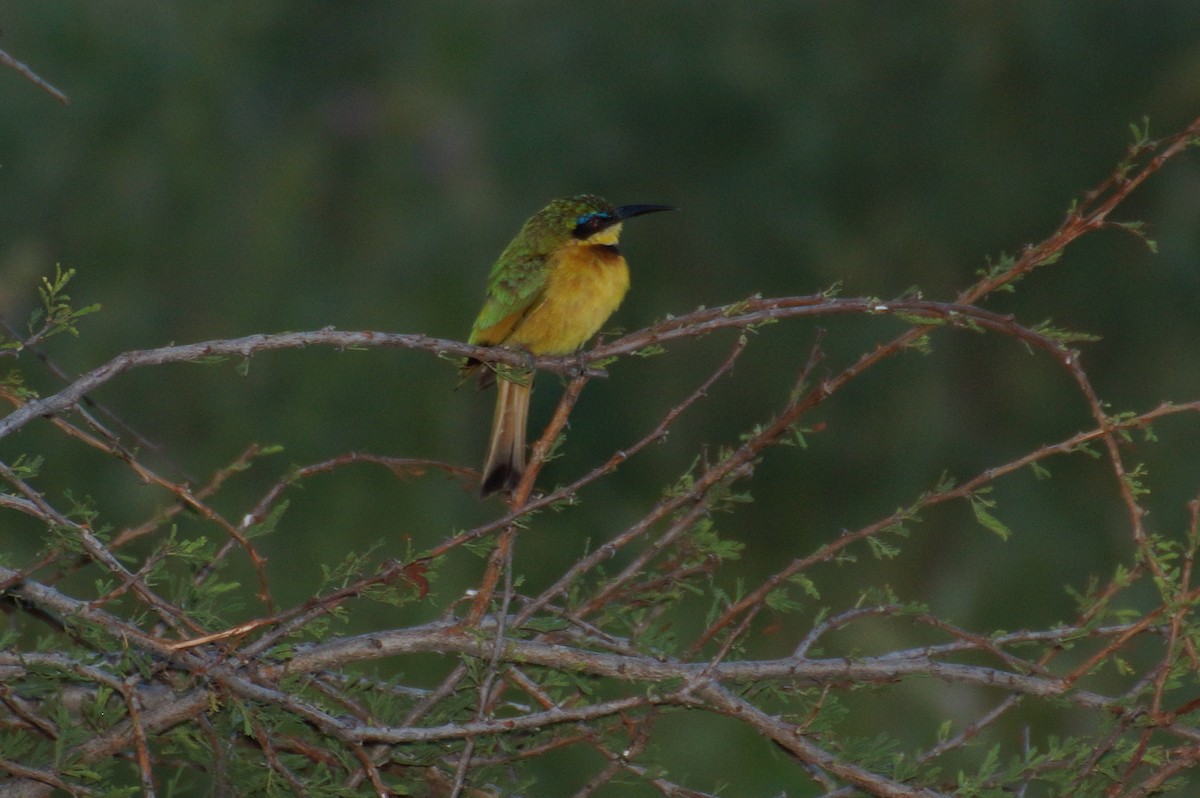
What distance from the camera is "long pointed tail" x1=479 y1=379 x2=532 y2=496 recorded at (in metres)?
3.45

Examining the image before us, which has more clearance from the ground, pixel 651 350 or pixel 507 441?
pixel 651 350

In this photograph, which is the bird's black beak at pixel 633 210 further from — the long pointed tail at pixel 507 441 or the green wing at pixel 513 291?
the long pointed tail at pixel 507 441

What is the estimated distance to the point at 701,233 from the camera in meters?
8.82

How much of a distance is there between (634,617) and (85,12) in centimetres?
752

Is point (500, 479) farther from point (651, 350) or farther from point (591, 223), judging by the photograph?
point (651, 350)

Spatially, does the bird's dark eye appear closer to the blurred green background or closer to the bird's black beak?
the bird's black beak

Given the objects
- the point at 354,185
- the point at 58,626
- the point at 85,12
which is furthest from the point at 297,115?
the point at 58,626

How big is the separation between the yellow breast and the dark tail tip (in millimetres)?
378

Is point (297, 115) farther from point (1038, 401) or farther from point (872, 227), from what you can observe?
point (1038, 401)

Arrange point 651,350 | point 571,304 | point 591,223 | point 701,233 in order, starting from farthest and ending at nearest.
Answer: point 701,233, point 591,223, point 571,304, point 651,350

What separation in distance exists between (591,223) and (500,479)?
0.80m

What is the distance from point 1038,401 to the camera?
876 cm

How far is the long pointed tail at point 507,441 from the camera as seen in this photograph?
3.45 metres

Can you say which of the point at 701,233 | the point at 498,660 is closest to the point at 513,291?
the point at 498,660
